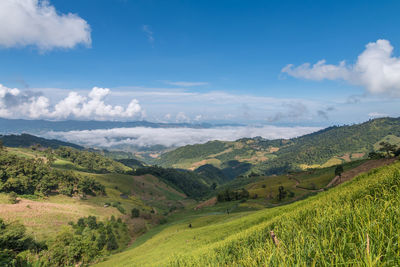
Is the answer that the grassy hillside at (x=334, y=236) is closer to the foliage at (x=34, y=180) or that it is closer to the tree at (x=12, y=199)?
the tree at (x=12, y=199)

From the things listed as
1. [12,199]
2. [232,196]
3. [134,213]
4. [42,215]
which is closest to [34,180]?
[12,199]

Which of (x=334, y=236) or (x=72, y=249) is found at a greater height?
(x=334, y=236)

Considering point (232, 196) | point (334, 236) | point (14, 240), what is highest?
point (334, 236)

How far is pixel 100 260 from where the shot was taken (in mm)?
55062

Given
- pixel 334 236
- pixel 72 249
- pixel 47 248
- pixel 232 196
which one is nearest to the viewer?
pixel 334 236

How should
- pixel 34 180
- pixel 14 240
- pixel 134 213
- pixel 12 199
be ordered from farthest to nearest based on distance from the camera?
pixel 134 213 → pixel 34 180 → pixel 12 199 → pixel 14 240

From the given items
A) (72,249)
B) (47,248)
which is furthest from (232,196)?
(47,248)

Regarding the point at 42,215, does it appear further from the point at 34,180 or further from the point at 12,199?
the point at 34,180

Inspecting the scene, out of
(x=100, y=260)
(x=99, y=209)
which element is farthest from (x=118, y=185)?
(x=100, y=260)

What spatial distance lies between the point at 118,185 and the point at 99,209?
269 feet

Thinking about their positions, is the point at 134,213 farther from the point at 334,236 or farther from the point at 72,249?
the point at 334,236

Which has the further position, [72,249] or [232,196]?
[232,196]

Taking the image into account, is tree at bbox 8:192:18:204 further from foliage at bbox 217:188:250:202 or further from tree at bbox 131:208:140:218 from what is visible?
foliage at bbox 217:188:250:202

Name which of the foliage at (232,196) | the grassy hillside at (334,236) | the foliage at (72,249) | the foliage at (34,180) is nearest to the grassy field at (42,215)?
the foliage at (72,249)
